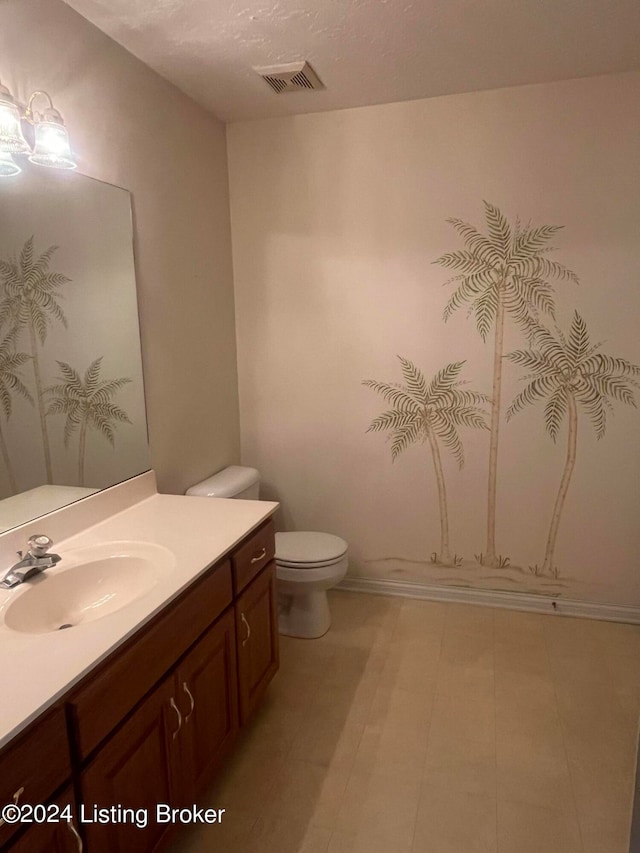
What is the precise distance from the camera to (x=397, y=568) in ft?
9.86

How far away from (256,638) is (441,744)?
0.77 m

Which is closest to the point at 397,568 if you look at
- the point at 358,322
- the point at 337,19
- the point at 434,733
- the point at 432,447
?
the point at 432,447

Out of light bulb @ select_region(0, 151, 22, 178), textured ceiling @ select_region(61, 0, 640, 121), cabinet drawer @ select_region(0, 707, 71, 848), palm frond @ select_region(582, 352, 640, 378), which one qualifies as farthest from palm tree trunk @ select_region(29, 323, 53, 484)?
palm frond @ select_region(582, 352, 640, 378)

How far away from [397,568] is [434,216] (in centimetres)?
183

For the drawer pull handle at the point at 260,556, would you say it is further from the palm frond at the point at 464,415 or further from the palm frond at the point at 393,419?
the palm frond at the point at 464,415

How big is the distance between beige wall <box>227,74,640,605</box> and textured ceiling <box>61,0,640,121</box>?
202mm

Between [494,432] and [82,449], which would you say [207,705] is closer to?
[82,449]

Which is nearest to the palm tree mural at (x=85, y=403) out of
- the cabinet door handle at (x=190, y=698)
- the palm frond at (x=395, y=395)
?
the cabinet door handle at (x=190, y=698)

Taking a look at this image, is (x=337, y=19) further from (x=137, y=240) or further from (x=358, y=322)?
(x=358, y=322)

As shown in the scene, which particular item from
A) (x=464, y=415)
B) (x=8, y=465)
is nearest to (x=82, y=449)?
(x=8, y=465)

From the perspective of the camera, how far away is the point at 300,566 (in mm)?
2465

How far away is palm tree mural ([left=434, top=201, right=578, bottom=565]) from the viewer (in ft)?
8.30

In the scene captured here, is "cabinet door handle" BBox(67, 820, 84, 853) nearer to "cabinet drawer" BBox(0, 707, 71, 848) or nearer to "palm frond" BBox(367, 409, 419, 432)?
"cabinet drawer" BBox(0, 707, 71, 848)

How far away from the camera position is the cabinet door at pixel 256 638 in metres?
1.82
